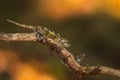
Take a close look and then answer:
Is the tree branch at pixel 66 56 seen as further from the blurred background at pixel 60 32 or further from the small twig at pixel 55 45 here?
the blurred background at pixel 60 32

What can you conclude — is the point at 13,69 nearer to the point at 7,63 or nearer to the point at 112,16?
the point at 7,63

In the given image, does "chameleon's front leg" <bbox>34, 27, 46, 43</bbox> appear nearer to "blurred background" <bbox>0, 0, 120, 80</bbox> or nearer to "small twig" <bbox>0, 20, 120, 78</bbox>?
"small twig" <bbox>0, 20, 120, 78</bbox>

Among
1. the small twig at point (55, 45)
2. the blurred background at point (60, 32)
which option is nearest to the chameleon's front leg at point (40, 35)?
the small twig at point (55, 45)

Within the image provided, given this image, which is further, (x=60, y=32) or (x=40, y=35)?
(x=60, y=32)

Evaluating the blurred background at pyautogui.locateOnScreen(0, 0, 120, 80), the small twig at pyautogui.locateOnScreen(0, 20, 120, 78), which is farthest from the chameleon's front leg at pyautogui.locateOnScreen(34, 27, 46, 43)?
the blurred background at pyautogui.locateOnScreen(0, 0, 120, 80)

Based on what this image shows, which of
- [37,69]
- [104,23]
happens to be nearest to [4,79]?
[37,69]

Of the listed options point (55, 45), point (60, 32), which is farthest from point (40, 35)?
point (60, 32)

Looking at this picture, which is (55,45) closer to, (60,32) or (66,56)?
(66,56)
